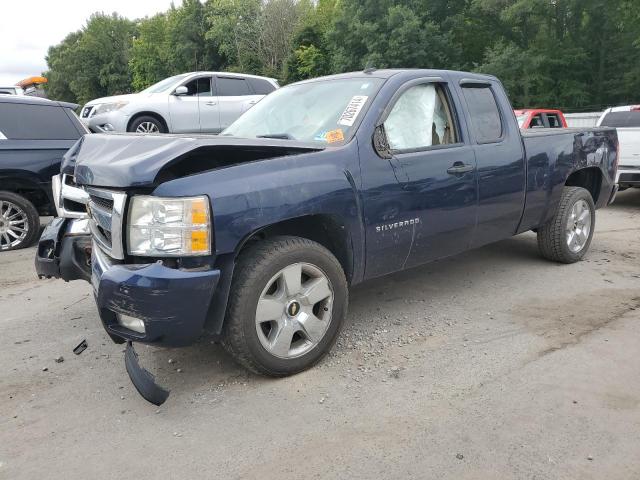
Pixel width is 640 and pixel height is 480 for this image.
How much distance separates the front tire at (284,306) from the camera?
294 cm

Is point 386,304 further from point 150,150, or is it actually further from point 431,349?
point 150,150

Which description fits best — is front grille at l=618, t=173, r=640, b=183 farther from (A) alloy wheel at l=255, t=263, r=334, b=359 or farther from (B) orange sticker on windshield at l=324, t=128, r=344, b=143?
(A) alloy wheel at l=255, t=263, r=334, b=359

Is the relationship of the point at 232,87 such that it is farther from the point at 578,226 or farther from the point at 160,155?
the point at 160,155

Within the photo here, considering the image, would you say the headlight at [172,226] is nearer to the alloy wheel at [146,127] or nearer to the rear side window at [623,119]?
the alloy wheel at [146,127]

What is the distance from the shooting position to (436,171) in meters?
3.85

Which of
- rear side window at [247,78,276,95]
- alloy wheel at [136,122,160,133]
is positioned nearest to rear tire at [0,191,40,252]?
alloy wheel at [136,122,160,133]

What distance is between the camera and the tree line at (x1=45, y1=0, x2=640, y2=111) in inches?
1047

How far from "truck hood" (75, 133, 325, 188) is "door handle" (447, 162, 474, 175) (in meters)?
1.15

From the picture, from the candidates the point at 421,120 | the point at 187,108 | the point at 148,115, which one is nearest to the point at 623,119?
the point at 421,120

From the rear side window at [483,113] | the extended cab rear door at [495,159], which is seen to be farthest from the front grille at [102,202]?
the rear side window at [483,113]

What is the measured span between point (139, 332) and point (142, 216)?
2.02 feet

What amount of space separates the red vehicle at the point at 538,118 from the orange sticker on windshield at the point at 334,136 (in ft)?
31.7

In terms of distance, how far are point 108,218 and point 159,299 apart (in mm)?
612

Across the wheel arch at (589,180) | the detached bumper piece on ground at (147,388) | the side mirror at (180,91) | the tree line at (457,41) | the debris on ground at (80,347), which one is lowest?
the debris on ground at (80,347)
